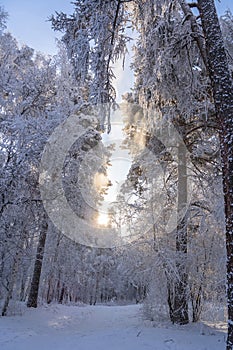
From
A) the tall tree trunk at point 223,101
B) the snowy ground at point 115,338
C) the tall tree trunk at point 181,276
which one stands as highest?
the tall tree trunk at point 223,101

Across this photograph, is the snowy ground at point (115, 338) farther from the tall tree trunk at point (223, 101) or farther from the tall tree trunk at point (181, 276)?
the tall tree trunk at point (223, 101)

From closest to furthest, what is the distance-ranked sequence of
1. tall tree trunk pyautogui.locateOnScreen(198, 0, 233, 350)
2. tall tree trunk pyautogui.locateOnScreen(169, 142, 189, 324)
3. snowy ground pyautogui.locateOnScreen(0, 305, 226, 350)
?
tall tree trunk pyautogui.locateOnScreen(198, 0, 233, 350) → snowy ground pyautogui.locateOnScreen(0, 305, 226, 350) → tall tree trunk pyautogui.locateOnScreen(169, 142, 189, 324)

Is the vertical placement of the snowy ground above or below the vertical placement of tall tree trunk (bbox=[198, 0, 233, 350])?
below

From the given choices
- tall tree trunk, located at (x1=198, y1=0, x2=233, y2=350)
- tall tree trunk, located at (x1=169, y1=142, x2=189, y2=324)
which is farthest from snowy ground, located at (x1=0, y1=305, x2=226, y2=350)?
tall tree trunk, located at (x1=198, y1=0, x2=233, y2=350)

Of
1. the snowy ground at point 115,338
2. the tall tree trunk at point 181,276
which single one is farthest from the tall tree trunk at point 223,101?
the tall tree trunk at point 181,276

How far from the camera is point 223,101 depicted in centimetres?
399

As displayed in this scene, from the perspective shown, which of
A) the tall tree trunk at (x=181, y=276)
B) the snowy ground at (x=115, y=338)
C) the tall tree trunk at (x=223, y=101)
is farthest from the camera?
the tall tree trunk at (x=181, y=276)

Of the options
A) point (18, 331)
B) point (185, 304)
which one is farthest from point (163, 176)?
point (18, 331)

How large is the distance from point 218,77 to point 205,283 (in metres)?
5.05

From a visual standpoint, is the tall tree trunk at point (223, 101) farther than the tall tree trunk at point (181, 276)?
No

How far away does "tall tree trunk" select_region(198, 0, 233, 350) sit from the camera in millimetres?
3592

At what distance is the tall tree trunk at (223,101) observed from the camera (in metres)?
3.59

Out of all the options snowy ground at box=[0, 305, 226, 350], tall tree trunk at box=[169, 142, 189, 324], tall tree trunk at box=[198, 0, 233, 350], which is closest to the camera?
tall tree trunk at box=[198, 0, 233, 350]

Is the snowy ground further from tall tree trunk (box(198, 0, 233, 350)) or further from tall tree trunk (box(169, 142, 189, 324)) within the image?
tall tree trunk (box(198, 0, 233, 350))
